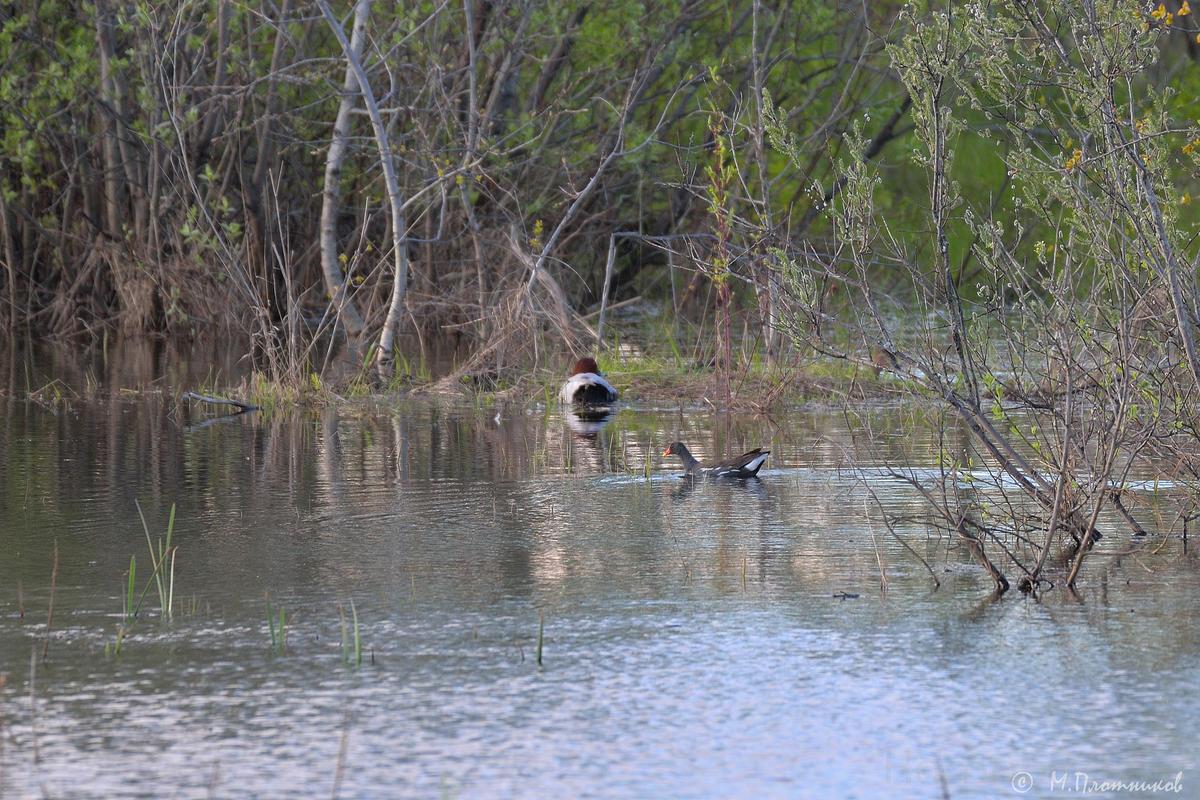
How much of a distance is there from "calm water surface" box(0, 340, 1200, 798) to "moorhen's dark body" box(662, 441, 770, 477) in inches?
7.2

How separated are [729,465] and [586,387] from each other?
4007mm

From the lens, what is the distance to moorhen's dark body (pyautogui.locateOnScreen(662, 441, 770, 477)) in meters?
9.75

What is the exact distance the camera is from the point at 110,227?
2180 centimetres

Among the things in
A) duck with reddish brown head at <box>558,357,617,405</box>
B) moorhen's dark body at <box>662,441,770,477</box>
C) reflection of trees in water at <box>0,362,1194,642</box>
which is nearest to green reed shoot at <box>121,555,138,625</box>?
reflection of trees in water at <box>0,362,1194,642</box>

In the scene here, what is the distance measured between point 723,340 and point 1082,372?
21.5 feet

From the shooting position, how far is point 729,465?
9.87m

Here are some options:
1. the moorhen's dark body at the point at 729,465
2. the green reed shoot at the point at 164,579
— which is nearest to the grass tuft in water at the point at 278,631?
the green reed shoot at the point at 164,579

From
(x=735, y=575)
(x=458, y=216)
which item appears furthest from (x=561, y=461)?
(x=458, y=216)

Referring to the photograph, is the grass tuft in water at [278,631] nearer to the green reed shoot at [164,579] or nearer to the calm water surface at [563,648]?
the calm water surface at [563,648]

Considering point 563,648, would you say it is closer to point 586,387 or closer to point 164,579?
point 164,579

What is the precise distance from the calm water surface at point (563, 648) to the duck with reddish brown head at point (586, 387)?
3.60 metres

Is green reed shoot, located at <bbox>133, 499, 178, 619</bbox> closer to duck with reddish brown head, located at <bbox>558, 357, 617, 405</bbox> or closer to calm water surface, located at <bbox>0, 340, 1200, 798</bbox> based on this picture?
calm water surface, located at <bbox>0, 340, 1200, 798</bbox>

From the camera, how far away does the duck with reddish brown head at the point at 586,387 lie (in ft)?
45.1

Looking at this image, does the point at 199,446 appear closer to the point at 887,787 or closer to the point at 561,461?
the point at 561,461
